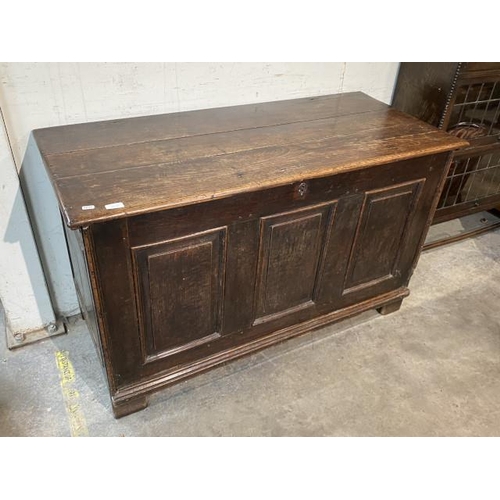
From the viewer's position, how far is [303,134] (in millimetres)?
1622

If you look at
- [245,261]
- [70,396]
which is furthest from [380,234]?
[70,396]

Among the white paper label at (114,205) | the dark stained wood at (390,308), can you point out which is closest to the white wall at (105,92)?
the white paper label at (114,205)

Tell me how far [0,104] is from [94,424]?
108cm

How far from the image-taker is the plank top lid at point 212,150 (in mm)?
1247

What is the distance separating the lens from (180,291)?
1438 mm

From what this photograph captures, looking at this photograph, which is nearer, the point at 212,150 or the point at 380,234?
the point at 212,150

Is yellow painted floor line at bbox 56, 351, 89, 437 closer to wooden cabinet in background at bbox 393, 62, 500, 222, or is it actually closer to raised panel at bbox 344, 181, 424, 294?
raised panel at bbox 344, 181, 424, 294

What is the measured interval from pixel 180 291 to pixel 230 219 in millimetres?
276

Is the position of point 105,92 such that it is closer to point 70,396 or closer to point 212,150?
point 212,150

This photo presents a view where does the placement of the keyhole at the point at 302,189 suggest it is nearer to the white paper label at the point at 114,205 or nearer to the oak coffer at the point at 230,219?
the oak coffer at the point at 230,219

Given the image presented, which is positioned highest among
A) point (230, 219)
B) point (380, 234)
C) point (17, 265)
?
point (230, 219)

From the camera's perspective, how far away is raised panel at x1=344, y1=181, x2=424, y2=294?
1674mm
